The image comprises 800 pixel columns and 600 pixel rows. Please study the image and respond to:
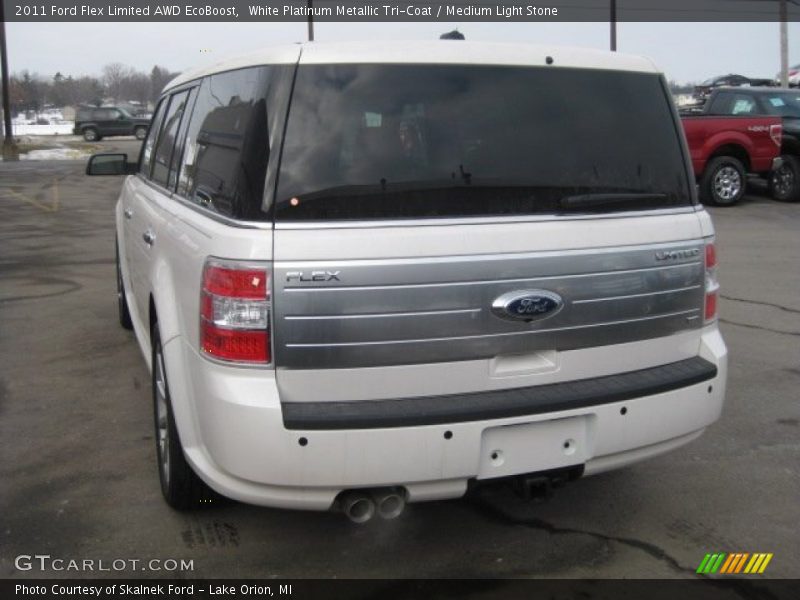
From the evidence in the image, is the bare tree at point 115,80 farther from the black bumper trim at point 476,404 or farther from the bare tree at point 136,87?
the black bumper trim at point 476,404

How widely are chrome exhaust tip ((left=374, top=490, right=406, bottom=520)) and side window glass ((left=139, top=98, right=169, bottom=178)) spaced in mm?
3082

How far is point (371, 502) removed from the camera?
9.89ft

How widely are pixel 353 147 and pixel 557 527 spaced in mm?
1847

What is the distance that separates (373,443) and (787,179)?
49.1 ft

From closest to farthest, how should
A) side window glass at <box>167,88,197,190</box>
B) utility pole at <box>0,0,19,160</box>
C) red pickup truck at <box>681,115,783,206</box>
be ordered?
side window glass at <box>167,88,197,190</box> < red pickup truck at <box>681,115,783,206</box> < utility pole at <box>0,0,19,160</box>

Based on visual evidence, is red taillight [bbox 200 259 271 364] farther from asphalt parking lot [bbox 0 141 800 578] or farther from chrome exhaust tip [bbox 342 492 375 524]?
asphalt parking lot [bbox 0 141 800 578]

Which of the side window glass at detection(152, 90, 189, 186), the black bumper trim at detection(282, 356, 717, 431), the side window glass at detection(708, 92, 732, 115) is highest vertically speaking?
the side window glass at detection(708, 92, 732, 115)

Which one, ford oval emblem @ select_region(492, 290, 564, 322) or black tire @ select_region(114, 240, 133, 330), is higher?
ford oval emblem @ select_region(492, 290, 564, 322)

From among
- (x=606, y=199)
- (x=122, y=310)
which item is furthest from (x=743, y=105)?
(x=606, y=199)

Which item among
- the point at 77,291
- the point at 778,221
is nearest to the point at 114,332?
the point at 77,291

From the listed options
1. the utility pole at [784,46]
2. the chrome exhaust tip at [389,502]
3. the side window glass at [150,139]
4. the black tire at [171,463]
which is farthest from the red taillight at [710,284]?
the utility pole at [784,46]

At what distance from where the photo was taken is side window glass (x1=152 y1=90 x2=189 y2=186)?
14.8 feet
